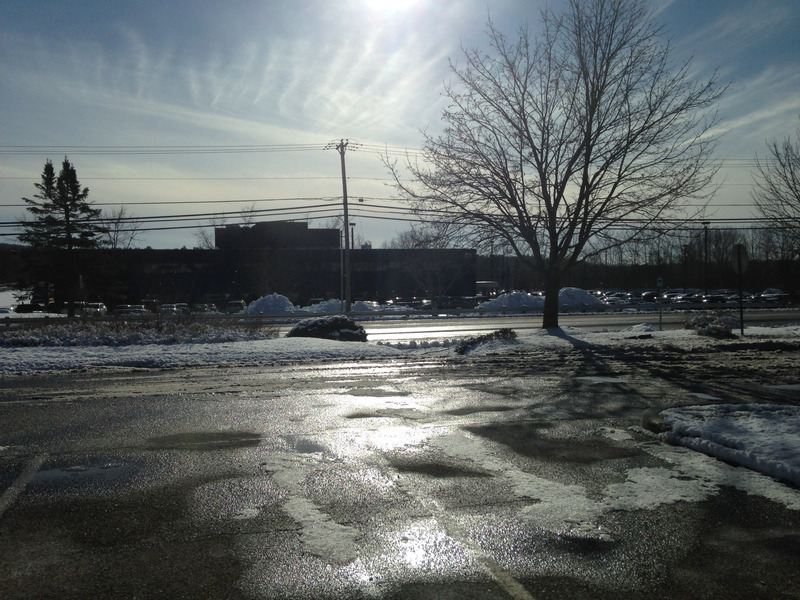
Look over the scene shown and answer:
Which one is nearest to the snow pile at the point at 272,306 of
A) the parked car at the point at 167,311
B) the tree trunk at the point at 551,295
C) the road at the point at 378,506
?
the parked car at the point at 167,311

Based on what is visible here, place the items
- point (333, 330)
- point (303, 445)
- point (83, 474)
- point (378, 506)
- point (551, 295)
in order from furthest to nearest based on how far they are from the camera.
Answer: point (551, 295)
point (333, 330)
point (303, 445)
point (83, 474)
point (378, 506)

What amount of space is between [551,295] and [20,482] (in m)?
21.2

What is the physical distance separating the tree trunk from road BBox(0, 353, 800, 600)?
14949 mm

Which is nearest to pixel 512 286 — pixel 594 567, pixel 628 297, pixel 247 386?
pixel 628 297

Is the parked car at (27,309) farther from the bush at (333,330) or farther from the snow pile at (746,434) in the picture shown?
the snow pile at (746,434)

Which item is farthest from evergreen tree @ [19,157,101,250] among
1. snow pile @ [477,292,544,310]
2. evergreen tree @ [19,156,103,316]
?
snow pile @ [477,292,544,310]

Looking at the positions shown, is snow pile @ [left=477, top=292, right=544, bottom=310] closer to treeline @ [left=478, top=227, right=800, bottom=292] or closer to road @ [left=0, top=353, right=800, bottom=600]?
treeline @ [left=478, top=227, right=800, bottom=292]

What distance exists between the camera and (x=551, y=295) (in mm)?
24859

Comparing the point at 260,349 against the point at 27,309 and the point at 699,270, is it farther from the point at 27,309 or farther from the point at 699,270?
the point at 699,270

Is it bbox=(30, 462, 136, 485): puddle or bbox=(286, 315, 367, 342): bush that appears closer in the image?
bbox=(30, 462, 136, 485): puddle

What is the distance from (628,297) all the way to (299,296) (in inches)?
1362

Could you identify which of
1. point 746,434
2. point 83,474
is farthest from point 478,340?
point 83,474

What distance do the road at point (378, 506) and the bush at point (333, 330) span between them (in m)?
12.0

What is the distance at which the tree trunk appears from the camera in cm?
2409
